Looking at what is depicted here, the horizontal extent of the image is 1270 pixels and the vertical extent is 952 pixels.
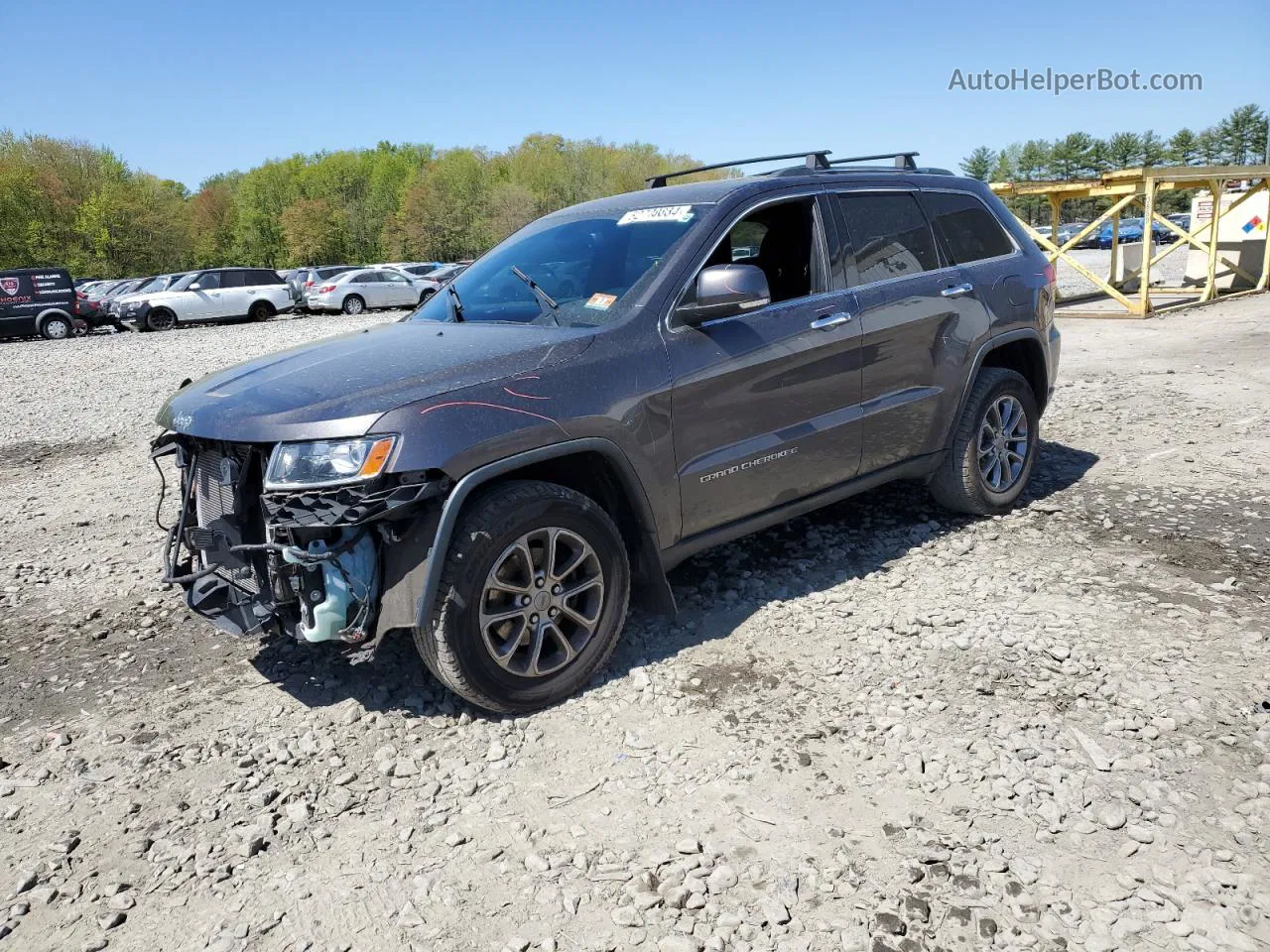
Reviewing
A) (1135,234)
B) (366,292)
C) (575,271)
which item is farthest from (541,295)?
(1135,234)

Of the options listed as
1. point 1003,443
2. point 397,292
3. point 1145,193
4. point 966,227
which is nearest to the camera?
Result: point 966,227

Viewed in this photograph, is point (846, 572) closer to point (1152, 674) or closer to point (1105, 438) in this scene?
point (1152, 674)

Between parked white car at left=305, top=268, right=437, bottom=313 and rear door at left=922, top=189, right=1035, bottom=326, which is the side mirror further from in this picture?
parked white car at left=305, top=268, right=437, bottom=313

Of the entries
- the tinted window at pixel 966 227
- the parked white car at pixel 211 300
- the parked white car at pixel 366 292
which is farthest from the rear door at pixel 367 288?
the tinted window at pixel 966 227

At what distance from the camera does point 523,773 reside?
332 centimetres

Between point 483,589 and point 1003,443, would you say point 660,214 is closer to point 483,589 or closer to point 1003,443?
point 483,589

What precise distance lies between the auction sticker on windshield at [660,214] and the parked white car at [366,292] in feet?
80.7

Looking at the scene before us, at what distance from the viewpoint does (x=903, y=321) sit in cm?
485

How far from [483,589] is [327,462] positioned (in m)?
0.69

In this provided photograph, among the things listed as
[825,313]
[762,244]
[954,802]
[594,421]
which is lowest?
[954,802]

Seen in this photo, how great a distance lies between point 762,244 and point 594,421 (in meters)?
1.66

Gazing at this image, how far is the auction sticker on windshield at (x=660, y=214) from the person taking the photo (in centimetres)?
430

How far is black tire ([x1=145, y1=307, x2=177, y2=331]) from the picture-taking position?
26750mm

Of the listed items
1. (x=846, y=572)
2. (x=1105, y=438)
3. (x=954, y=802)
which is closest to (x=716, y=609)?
(x=846, y=572)
